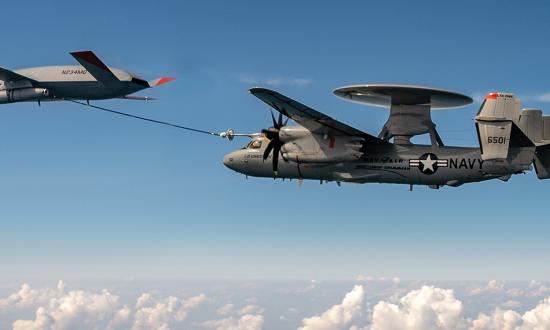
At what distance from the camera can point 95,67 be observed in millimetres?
43969

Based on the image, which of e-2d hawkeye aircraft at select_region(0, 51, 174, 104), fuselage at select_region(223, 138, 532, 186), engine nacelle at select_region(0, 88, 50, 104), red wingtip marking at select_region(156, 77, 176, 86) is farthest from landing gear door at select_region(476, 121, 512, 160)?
engine nacelle at select_region(0, 88, 50, 104)

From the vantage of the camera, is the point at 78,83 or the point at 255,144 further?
the point at 78,83

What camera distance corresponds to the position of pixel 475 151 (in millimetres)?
31625

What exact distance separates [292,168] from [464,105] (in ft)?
32.5

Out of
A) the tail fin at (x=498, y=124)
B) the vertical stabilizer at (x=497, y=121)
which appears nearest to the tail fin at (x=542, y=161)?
the tail fin at (x=498, y=124)

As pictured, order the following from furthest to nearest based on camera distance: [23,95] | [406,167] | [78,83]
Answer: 1. [23,95]
2. [78,83]
3. [406,167]

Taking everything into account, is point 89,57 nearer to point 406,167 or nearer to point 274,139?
point 274,139

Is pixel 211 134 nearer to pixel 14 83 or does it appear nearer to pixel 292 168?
pixel 292 168

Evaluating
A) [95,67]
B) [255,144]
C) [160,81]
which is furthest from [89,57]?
[255,144]

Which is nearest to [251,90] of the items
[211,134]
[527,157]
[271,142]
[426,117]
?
[271,142]

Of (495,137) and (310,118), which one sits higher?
(310,118)

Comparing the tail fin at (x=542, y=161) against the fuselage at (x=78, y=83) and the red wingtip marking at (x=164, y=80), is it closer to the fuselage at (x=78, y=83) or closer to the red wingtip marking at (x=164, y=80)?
the fuselage at (x=78, y=83)

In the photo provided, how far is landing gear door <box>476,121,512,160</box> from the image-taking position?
30219 mm

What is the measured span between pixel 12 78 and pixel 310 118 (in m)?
26.6
